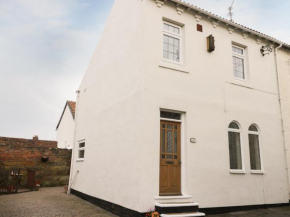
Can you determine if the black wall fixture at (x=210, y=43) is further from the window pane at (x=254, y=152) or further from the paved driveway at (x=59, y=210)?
the paved driveway at (x=59, y=210)

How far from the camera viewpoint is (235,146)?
26.8 ft

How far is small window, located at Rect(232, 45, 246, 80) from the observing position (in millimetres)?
9046

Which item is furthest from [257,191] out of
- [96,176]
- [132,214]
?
[96,176]

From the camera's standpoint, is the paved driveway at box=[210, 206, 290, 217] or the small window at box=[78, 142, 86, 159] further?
the small window at box=[78, 142, 86, 159]

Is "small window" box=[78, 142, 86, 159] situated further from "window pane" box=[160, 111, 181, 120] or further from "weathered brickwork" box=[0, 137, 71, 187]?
"window pane" box=[160, 111, 181, 120]

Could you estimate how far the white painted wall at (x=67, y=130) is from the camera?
19547 mm

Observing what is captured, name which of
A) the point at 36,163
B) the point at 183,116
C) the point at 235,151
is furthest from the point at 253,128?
the point at 36,163

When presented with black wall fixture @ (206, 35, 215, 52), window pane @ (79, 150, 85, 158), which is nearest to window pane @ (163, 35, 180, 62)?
black wall fixture @ (206, 35, 215, 52)

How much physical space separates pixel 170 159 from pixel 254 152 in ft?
12.0

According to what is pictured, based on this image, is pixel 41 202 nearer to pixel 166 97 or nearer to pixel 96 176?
pixel 96 176

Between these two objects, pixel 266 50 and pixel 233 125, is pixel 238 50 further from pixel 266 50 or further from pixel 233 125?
pixel 233 125

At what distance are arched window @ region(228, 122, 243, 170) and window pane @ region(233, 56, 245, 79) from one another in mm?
2015

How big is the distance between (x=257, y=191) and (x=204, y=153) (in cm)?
265

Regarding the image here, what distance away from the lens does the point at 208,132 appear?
745 cm
